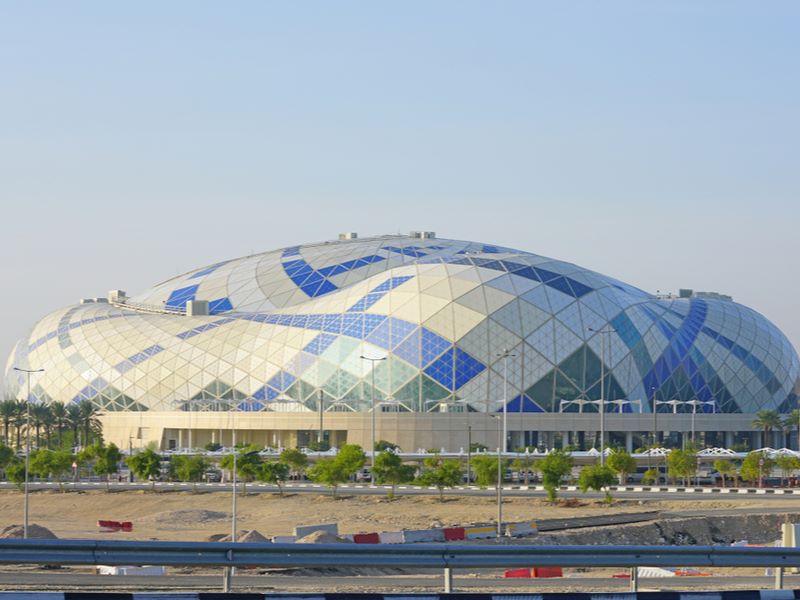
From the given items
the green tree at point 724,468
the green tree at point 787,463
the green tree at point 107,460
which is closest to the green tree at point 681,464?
the green tree at point 724,468

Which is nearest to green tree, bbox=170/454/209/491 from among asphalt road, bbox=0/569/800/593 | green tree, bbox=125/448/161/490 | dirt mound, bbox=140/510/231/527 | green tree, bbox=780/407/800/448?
green tree, bbox=125/448/161/490

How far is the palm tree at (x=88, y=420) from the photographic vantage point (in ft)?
452

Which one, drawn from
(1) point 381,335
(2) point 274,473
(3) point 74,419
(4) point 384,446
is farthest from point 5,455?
(1) point 381,335

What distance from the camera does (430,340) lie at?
13712 cm

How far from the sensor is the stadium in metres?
136

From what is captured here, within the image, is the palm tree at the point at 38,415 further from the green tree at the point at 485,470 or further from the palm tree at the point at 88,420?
the green tree at the point at 485,470

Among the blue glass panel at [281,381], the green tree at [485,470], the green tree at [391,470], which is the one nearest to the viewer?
the green tree at [391,470]

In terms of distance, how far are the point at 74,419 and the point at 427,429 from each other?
106 feet

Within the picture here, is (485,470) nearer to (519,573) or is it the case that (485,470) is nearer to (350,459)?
(350,459)

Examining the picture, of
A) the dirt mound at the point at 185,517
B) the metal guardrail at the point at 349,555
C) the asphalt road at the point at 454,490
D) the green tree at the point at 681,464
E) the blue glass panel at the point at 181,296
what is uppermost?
the blue glass panel at the point at 181,296

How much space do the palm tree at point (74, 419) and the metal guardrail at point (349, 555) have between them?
12193cm

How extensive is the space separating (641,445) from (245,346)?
38584mm

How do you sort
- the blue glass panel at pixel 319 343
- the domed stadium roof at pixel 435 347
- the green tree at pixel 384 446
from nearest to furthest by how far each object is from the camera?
the green tree at pixel 384 446 → the domed stadium roof at pixel 435 347 → the blue glass panel at pixel 319 343

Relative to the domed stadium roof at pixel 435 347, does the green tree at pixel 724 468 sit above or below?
below
